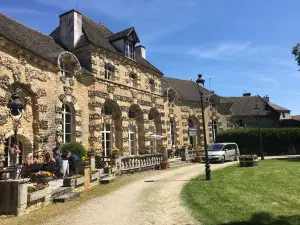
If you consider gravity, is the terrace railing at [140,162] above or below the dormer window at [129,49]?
below

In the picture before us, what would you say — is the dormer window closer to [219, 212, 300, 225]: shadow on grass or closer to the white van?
the white van

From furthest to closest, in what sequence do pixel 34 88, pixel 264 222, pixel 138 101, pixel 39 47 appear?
1. pixel 138 101
2. pixel 39 47
3. pixel 34 88
4. pixel 264 222

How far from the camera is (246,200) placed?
841 cm

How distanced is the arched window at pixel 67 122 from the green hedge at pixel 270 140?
19.3 metres

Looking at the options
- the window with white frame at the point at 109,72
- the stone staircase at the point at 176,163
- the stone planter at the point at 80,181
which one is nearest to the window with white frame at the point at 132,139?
the stone staircase at the point at 176,163

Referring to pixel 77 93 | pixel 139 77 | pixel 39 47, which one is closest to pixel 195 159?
pixel 139 77

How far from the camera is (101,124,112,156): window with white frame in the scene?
61.2ft

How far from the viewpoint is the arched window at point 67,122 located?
15883 mm

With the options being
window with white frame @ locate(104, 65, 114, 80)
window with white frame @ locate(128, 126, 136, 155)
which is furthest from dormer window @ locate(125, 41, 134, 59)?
window with white frame @ locate(128, 126, 136, 155)

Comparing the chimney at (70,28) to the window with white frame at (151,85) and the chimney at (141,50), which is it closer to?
the chimney at (141,50)

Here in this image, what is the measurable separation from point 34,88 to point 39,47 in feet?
9.90

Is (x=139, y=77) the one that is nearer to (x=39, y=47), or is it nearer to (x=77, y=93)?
(x=77, y=93)

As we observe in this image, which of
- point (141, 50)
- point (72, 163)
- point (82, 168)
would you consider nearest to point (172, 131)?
point (141, 50)

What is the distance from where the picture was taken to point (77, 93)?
660 inches
